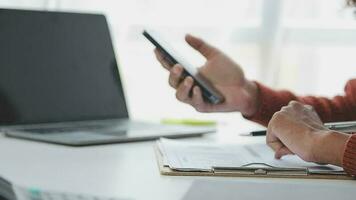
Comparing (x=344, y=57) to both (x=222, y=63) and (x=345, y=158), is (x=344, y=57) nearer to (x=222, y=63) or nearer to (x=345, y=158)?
(x=222, y=63)

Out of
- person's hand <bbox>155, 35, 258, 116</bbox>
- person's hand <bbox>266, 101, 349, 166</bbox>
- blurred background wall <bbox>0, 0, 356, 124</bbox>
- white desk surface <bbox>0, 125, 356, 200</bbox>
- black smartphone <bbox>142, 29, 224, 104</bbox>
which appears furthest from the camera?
blurred background wall <bbox>0, 0, 356, 124</bbox>

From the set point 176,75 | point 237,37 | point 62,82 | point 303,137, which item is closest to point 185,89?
point 176,75

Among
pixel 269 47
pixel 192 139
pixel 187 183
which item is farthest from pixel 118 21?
pixel 187 183

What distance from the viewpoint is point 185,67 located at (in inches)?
44.1

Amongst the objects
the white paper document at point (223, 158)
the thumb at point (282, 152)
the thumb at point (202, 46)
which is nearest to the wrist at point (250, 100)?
the thumb at point (202, 46)

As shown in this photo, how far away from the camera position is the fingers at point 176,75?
112 cm

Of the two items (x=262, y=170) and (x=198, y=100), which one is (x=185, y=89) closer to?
(x=198, y=100)

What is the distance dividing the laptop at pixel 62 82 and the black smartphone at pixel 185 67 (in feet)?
0.25

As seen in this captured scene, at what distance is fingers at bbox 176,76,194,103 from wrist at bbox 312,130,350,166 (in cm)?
42

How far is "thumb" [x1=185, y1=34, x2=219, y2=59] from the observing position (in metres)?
1.29

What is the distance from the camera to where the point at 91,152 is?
87 centimetres

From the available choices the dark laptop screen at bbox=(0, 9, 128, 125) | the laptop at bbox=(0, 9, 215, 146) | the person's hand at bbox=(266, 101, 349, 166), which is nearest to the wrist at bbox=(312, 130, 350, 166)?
the person's hand at bbox=(266, 101, 349, 166)

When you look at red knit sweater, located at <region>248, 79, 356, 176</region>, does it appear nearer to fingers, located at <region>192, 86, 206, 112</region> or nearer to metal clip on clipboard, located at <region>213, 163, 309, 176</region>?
fingers, located at <region>192, 86, 206, 112</region>

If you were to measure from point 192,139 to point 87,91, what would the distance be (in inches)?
11.6
